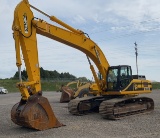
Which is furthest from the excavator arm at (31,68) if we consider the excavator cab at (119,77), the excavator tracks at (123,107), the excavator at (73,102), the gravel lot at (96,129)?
the excavator cab at (119,77)

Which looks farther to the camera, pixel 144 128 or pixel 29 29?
pixel 29 29

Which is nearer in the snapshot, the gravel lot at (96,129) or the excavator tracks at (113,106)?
the gravel lot at (96,129)

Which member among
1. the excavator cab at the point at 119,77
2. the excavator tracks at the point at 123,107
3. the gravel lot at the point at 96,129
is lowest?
the gravel lot at the point at 96,129

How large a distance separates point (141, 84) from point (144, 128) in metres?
5.13

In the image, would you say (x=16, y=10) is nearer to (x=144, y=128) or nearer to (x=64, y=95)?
(x=144, y=128)

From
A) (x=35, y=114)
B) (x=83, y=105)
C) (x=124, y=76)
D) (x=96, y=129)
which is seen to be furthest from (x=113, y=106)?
(x=35, y=114)

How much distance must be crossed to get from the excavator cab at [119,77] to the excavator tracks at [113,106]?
0.66 meters

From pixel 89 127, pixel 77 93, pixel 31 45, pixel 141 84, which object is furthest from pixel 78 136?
pixel 77 93

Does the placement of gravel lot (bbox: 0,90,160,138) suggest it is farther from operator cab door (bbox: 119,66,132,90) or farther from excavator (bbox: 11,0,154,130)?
operator cab door (bbox: 119,66,132,90)

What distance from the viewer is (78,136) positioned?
10180 mm

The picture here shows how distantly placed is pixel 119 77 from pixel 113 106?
1.91 meters

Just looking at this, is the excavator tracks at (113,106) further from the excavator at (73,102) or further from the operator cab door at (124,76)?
the operator cab door at (124,76)

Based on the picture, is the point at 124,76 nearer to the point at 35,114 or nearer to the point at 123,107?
the point at 123,107

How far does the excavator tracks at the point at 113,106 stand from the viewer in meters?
13.8
